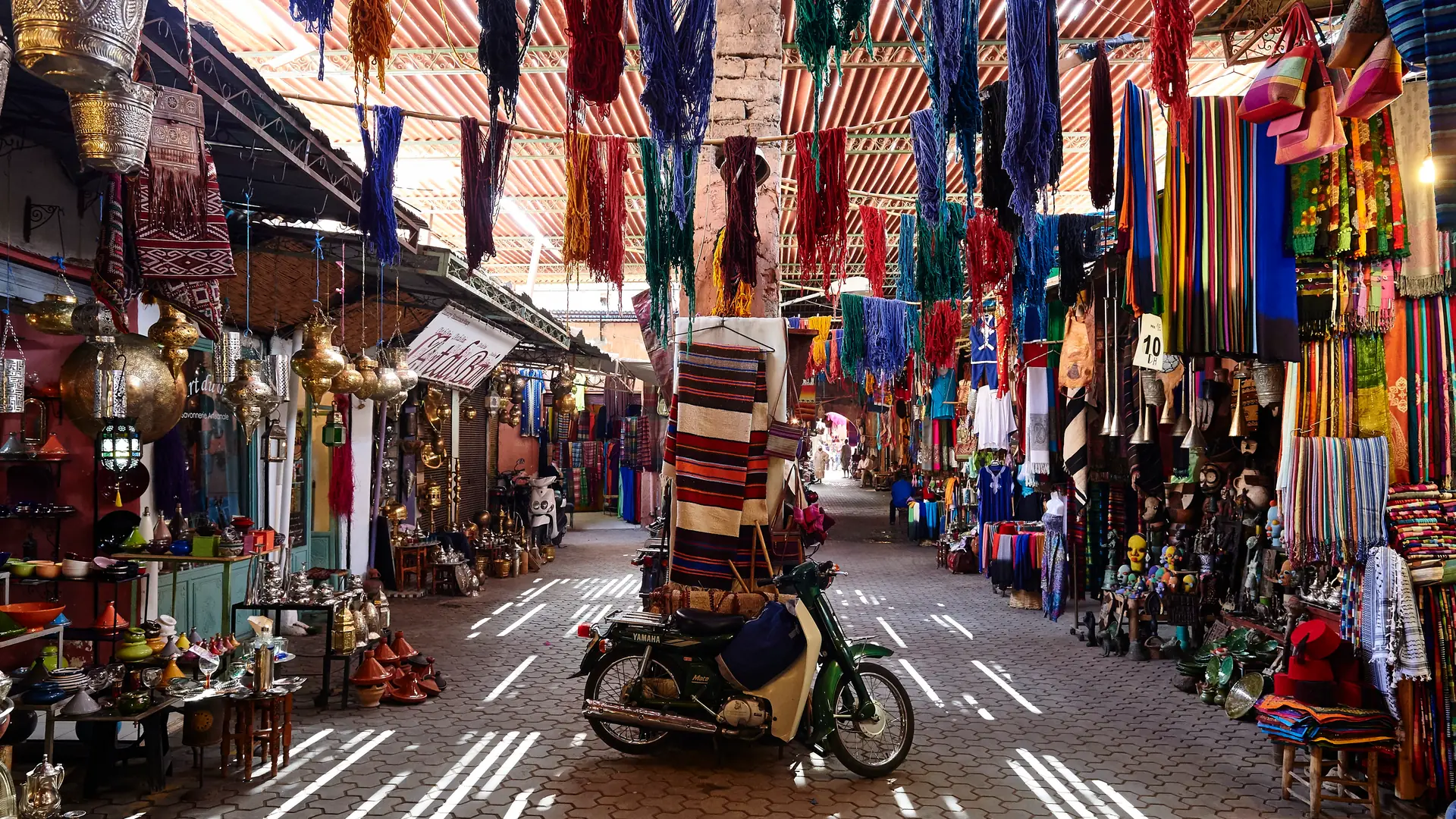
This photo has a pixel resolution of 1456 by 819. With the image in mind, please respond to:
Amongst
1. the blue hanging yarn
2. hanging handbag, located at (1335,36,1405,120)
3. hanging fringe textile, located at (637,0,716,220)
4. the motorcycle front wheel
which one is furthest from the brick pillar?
hanging handbag, located at (1335,36,1405,120)

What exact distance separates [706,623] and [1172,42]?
3162 mm

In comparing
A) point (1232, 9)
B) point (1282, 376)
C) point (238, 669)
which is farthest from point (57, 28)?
point (1282, 376)

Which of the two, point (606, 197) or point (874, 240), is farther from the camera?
point (874, 240)

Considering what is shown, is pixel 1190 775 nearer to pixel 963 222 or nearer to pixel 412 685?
pixel 963 222

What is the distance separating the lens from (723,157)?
5137 mm

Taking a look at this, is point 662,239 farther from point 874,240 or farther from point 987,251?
point 874,240

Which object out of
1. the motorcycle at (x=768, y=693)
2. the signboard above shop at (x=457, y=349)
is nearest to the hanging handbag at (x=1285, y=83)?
the motorcycle at (x=768, y=693)

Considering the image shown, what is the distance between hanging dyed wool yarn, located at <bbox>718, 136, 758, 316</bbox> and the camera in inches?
195

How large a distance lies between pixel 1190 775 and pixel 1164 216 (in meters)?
2.67

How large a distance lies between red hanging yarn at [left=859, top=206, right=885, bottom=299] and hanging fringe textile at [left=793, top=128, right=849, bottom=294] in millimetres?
2898

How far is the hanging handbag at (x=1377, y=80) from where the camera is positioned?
2.92 metres

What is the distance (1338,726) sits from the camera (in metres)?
4.07

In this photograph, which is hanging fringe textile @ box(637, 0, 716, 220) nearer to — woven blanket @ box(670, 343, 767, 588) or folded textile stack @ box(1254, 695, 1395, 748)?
woven blanket @ box(670, 343, 767, 588)

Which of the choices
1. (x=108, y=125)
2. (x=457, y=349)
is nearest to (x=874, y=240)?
(x=457, y=349)
